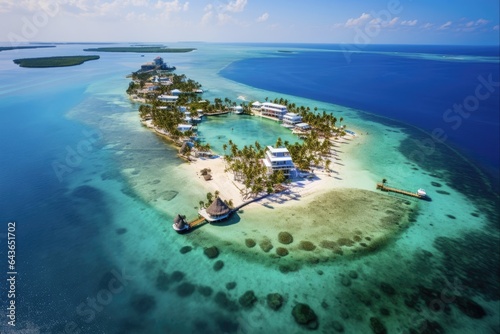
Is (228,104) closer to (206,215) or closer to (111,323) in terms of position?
(206,215)

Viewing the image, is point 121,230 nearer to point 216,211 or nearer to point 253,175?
point 216,211

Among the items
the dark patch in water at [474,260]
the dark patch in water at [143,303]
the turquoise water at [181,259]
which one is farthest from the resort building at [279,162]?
the dark patch in water at [143,303]

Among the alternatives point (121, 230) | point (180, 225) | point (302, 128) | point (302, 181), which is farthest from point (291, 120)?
point (121, 230)

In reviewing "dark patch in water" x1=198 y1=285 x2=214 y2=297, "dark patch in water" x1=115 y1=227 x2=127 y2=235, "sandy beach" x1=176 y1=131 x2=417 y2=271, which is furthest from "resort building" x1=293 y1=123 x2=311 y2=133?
"dark patch in water" x1=198 y1=285 x2=214 y2=297

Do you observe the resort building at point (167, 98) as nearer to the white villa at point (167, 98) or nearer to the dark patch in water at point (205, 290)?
the white villa at point (167, 98)

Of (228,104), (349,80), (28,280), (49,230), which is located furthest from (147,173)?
(349,80)

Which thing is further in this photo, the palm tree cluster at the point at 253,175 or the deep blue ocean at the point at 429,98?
the deep blue ocean at the point at 429,98
